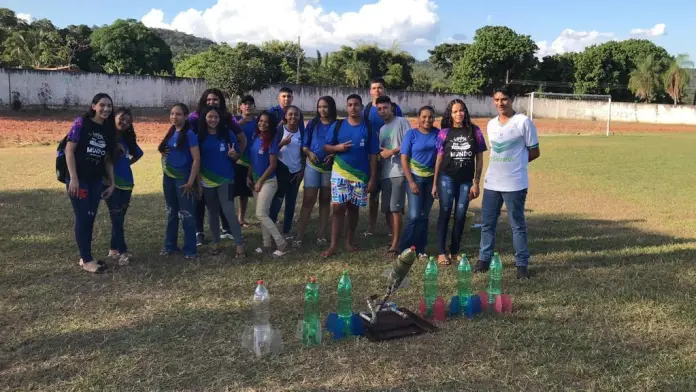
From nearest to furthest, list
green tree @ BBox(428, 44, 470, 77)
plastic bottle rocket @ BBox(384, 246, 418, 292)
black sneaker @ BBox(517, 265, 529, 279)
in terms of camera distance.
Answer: plastic bottle rocket @ BBox(384, 246, 418, 292) < black sneaker @ BBox(517, 265, 529, 279) < green tree @ BBox(428, 44, 470, 77)

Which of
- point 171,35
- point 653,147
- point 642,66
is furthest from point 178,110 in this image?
point 171,35

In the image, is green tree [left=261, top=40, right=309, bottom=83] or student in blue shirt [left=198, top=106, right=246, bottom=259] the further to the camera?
green tree [left=261, top=40, right=309, bottom=83]

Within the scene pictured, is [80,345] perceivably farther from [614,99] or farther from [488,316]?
[614,99]

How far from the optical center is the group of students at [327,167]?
5215 mm

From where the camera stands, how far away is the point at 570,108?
49.0 m

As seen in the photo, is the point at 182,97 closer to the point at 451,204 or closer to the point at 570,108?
the point at 570,108

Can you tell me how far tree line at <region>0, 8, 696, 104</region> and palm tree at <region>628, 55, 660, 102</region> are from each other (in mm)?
103

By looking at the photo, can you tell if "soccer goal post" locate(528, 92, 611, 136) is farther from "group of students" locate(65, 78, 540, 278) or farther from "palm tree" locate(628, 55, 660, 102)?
"group of students" locate(65, 78, 540, 278)

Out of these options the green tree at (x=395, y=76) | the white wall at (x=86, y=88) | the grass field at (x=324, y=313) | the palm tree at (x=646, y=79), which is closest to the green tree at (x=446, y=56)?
the green tree at (x=395, y=76)

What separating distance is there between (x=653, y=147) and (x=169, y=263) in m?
22.7

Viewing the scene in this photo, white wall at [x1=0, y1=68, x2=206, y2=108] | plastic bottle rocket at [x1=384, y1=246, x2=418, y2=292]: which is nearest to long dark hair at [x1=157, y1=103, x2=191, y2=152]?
plastic bottle rocket at [x1=384, y1=246, x2=418, y2=292]

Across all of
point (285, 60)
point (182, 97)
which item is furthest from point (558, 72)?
point (182, 97)

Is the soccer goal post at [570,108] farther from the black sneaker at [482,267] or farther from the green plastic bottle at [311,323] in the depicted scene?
the green plastic bottle at [311,323]

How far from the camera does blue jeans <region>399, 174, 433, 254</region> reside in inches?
229
